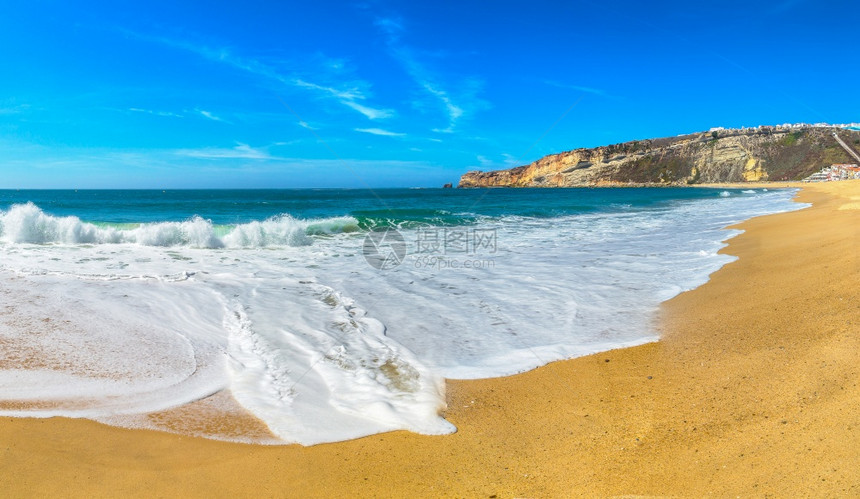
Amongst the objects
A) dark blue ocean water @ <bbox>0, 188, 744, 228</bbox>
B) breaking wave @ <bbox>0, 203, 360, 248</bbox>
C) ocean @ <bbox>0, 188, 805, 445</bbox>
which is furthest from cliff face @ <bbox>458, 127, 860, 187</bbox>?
breaking wave @ <bbox>0, 203, 360, 248</bbox>

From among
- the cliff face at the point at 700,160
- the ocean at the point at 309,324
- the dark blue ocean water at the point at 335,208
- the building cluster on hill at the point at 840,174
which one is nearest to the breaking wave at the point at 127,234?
the ocean at the point at 309,324

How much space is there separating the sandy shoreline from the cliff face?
333 feet

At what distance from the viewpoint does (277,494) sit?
2414 mm

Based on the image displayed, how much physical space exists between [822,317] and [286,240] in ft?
38.0

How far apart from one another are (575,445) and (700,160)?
113845 millimetres

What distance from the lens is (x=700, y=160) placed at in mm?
98750

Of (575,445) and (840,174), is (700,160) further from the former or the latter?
(575,445)

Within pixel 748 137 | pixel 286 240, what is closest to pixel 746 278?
pixel 286 240

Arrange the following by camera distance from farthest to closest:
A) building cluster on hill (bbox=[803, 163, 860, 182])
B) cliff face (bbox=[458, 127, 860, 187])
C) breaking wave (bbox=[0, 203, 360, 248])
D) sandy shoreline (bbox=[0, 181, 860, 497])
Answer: cliff face (bbox=[458, 127, 860, 187])
building cluster on hill (bbox=[803, 163, 860, 182])
breaking wave (bbox=[0, 203, 360, 248])
sandy shoreline (bbox=[0, 181, 860, 497])

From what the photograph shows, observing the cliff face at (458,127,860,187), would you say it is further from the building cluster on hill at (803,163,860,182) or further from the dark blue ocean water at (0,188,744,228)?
the dark blue ocean water at (0,188,744,228)

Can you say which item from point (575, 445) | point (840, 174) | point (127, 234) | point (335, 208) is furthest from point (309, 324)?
point (840, 174)

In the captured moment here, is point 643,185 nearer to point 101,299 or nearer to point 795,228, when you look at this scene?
point 795,228

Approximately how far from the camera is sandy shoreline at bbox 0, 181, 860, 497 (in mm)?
2377

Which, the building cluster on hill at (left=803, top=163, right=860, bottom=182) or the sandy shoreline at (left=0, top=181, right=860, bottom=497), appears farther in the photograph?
the building cluster on hill at (left=803, top=163, right=860, bottom=182)
